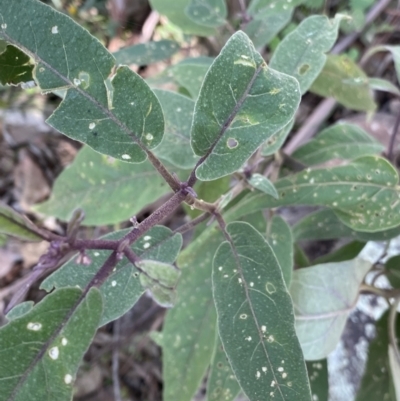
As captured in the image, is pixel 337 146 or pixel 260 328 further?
pixel 337 146

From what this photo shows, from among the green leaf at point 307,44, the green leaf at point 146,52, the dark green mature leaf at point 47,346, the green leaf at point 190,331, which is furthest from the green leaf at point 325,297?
the green leaf at point 146,52

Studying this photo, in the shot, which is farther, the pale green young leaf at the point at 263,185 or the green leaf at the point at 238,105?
the pale green young leaf at the point at 263,185

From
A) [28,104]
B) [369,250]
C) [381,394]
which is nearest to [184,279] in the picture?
[381,394]

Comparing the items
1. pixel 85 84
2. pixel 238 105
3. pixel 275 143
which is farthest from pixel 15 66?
pixel 275 143

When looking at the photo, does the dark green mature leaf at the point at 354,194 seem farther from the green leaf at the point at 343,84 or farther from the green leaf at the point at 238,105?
the green leaf at the point at 343,84

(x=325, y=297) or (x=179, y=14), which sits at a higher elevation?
(x=179, y=14)

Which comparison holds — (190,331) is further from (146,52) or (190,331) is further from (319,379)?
(146,52)

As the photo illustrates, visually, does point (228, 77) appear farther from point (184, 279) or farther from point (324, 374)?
point (324, 374)
